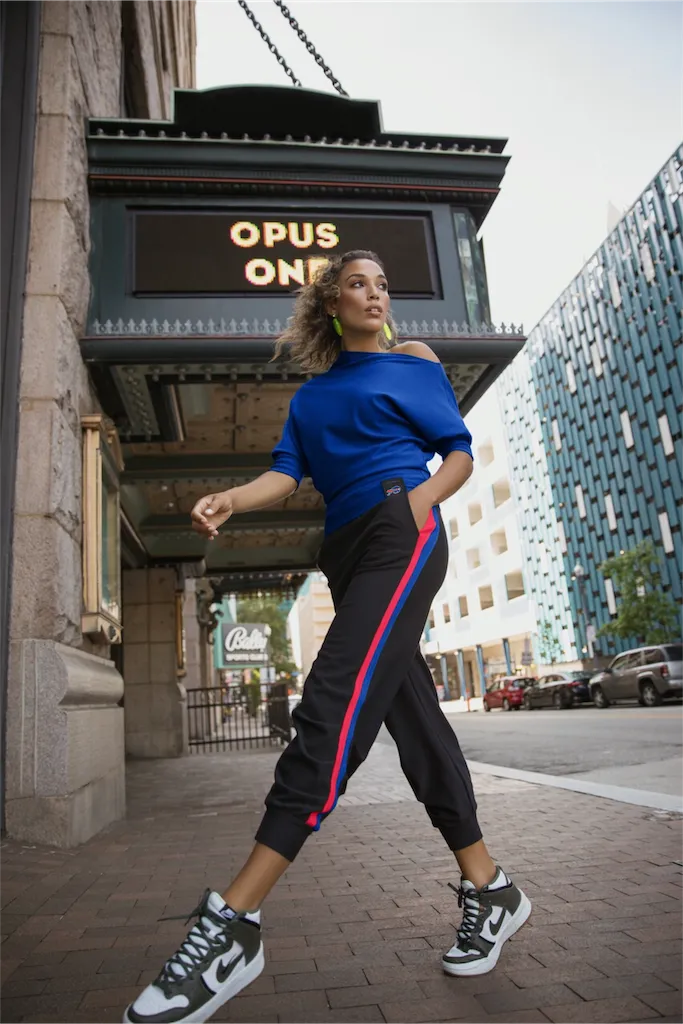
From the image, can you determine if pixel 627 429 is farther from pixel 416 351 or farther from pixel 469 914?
pixel 469 914

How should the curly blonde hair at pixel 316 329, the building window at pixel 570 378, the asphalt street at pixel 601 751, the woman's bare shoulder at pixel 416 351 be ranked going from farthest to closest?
1. the building window at pixel 570 378
2. the asphalt street at pixel 601 751
3. the curly blonde hair at pixel 316 329
4. the woman's bare shoulder at pixel 416 351

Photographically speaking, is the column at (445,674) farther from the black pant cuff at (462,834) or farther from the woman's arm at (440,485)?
the woman's arm at (440,485)

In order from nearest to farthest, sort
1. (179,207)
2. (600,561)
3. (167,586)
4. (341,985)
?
(341,985), (179,207), (167,586), (600,561)

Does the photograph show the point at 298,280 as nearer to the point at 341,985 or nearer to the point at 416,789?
→ the point at 416,789

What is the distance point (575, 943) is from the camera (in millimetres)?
2305

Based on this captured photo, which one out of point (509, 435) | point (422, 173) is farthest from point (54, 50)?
point (509, 435)

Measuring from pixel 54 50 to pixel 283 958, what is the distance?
6.18 metres

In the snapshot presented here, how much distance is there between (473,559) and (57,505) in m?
57.4

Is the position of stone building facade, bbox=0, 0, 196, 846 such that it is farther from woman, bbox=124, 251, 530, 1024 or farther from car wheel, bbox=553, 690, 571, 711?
car wheel, bbox=553, 690, 571, 711

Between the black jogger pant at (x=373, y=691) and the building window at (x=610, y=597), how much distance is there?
1770 inches

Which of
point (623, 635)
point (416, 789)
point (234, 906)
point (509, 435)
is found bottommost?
point (234, 906)

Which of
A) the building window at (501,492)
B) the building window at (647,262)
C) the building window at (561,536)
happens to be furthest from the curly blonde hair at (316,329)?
the building window at (501,492)

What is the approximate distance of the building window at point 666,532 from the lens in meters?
39.7

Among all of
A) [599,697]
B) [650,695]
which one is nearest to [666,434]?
[599,697]
